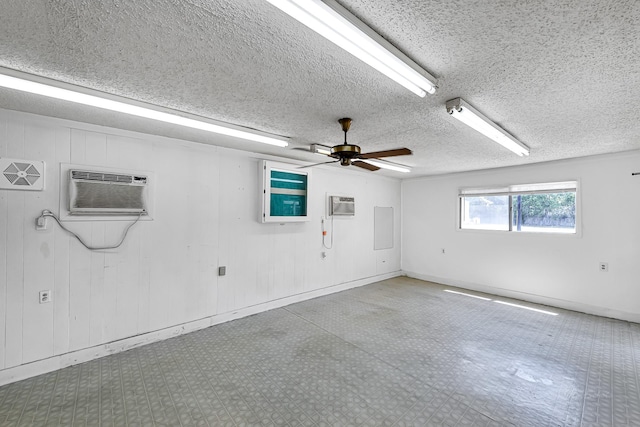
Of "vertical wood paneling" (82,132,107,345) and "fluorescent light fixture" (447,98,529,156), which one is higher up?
"fluorescent light fixture" (447,98,529,156)

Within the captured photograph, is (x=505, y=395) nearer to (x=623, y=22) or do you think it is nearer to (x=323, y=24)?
(x=623, y=22)

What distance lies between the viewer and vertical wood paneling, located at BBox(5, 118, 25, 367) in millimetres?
2439

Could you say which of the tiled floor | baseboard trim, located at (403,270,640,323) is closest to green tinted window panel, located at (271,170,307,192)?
the tiled floor

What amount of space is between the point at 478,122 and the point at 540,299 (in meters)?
3.83

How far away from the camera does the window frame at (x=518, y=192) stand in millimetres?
4324

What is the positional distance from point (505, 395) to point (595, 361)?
1.37m

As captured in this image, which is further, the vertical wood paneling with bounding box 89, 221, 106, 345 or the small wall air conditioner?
the vertical wood paneling with bounding box 89, 221, 106, 345

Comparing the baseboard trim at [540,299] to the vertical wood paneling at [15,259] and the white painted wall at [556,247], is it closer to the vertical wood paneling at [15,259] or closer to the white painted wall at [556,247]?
the white painted wall at [556,247]

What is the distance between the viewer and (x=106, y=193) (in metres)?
2.88

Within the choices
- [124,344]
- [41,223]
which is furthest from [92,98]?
[124,344]

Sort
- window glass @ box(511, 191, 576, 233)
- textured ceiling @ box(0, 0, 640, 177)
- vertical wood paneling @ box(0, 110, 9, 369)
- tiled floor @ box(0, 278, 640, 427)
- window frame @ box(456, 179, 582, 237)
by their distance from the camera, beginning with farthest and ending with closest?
window glass @ box(511, 191, 576, 233) → window frame @ box(456, 179, 582, 237) → vertical wood paneling @ box(0, 110, 9, 369) → tiled floor @ box(0, 278, 640, 427) → textured ceiling @ box(0, 0, 640, 177)

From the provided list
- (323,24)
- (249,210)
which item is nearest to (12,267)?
(249,210)

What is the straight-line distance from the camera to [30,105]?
2.34 metres

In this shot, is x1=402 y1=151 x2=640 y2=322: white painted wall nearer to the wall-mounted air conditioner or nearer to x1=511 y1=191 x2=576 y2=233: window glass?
x1=511 y1=191 x2=576 y2=233: window glass
